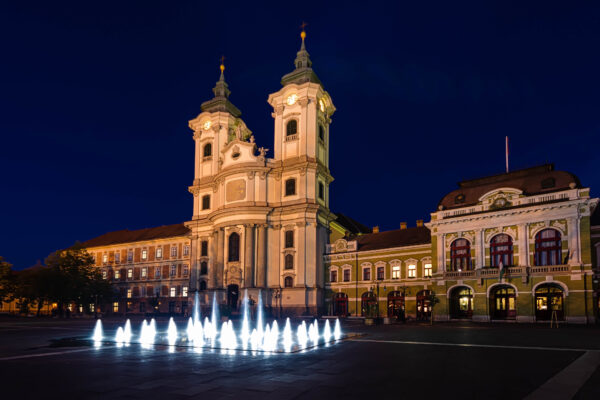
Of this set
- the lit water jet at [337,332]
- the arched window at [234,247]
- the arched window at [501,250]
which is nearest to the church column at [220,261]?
the arched window at [234,247]

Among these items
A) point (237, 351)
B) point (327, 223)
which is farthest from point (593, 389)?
point (327, 223)

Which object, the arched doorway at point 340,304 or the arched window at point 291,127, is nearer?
the arched doorway at point 340,304

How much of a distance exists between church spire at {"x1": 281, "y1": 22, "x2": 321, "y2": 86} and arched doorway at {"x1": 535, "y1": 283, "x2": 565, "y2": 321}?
40374mm

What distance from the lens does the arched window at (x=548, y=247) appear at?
42125 millimetres

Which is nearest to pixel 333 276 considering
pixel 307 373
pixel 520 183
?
pixel 520 183

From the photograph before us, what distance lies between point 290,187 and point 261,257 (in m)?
10.5

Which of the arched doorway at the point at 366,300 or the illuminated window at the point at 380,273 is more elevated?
the illuminated window at the point at 380,273

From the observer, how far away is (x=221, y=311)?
58.7 metres

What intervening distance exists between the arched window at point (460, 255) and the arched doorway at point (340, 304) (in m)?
16.5

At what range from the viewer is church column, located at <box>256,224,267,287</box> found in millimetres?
61750

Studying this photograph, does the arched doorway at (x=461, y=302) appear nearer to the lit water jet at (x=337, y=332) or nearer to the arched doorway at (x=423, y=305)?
the arched doorway at (x=423, y=305)

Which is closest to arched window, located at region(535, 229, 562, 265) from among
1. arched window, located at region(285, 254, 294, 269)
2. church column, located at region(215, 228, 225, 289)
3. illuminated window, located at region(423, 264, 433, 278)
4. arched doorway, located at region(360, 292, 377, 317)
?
illuminated window, located at region(423, 264, 433, 278)

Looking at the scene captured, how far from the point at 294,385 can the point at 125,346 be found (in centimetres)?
1215

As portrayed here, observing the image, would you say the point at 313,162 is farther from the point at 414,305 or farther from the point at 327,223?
the point at 414,305
